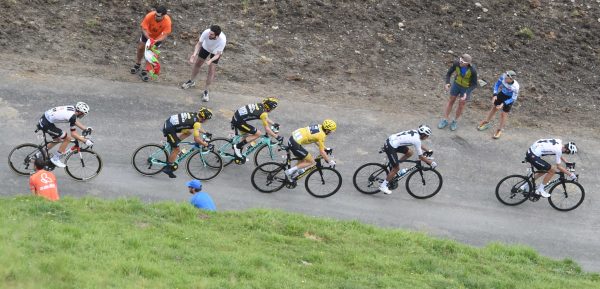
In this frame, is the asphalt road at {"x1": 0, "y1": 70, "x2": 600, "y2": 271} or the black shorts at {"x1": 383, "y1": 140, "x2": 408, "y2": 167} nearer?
the asphalt road at {"x1": 0, "y1": 70, "x2": 600, "y2": 271}

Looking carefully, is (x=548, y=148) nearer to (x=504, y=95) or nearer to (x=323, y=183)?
(x=504, y=95)

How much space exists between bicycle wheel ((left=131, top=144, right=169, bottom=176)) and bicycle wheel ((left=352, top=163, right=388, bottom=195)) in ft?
13.2

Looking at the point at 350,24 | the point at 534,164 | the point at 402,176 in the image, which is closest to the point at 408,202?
the point at 402,176

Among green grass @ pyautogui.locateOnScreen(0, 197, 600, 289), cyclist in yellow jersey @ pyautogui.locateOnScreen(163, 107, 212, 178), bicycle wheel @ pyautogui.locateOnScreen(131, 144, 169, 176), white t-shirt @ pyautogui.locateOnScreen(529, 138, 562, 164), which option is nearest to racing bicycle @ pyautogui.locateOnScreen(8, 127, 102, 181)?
bicycle wheel @ pyautogui.locateOnScreen(131, 144, 169, 176)

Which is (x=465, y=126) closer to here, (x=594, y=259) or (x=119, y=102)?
(x=594, y=259)

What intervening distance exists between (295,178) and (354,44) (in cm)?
682

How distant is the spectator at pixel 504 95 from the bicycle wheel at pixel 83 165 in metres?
9.30

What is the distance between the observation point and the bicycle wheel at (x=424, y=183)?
16984 mm

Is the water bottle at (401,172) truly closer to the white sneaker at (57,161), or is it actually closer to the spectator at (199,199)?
the spectator at (199,199)

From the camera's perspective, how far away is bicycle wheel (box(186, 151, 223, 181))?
16484mm

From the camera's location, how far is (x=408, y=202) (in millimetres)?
16828

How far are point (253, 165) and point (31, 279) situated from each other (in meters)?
7.48

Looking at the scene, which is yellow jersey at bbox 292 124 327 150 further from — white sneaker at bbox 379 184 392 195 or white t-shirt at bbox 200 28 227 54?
white t-shirt at bbox 200 28 227 54

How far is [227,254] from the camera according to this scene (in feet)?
40.4
